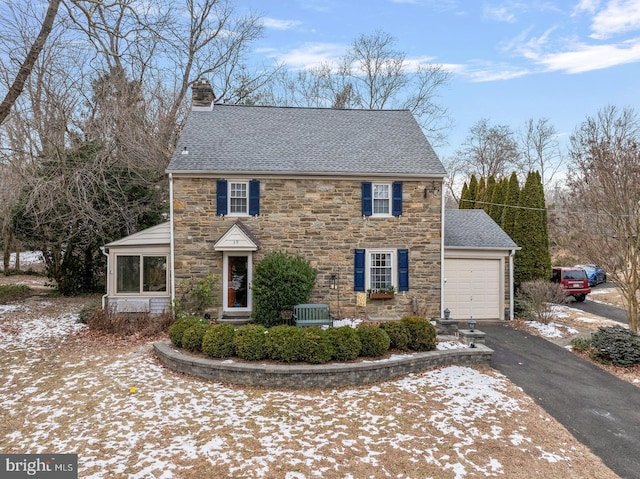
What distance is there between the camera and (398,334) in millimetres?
8742

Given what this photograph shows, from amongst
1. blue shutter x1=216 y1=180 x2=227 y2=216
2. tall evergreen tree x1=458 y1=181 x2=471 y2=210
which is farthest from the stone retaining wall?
tall evergreen tree x1=458 y1=181 x2=471 y2=210

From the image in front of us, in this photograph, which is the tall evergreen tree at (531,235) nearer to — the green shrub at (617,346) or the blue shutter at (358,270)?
the green shrub at (617,346)

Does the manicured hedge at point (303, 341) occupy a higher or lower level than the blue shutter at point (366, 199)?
lower

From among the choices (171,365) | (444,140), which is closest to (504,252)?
(171,365)

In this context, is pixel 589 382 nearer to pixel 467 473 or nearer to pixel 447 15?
pixel 467 473

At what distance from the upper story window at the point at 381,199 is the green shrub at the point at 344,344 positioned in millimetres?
5060

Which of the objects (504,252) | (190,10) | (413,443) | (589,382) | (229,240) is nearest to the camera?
(413,443)

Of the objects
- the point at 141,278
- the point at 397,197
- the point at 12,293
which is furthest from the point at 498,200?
the point at 12,293

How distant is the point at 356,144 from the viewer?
1342 cm

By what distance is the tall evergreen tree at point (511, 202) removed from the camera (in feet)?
57.3

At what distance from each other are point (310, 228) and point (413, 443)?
7.63 metres

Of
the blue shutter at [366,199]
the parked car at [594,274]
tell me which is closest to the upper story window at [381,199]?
the blue shutter at [366,199]

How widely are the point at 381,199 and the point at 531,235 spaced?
826cm

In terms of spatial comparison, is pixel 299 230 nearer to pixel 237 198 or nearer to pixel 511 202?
pixel 237 198
